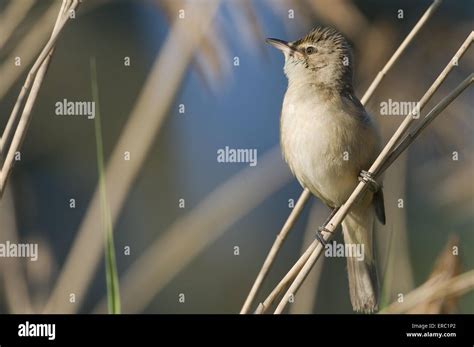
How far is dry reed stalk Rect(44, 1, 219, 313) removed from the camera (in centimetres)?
371

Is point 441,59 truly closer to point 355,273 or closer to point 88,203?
point 355,273

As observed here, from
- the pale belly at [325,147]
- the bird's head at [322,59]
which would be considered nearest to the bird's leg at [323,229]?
the pale belly at [325,147]

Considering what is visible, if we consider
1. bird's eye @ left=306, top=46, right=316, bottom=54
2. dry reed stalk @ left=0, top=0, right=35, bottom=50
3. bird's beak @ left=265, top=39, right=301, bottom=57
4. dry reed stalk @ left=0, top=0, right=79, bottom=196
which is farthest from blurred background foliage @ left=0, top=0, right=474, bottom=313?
dry reed stalk @ left=0, top=0, right=79, bottom=196

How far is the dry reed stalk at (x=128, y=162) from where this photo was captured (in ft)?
12.2

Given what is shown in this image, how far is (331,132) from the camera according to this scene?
373 cm

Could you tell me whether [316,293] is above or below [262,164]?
below

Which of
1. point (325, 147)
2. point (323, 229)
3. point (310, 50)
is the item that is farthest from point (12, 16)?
point (323, 229)

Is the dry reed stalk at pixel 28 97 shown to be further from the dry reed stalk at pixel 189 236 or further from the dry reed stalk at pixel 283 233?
the dry reed stalk at pixel 283 233

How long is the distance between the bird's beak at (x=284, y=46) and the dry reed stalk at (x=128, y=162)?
0.40m

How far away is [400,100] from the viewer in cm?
A: 406

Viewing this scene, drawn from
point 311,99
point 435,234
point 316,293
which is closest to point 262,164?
point 311,99

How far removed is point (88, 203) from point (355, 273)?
1527mm

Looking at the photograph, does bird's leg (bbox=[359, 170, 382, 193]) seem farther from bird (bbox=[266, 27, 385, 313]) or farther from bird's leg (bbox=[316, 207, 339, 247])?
bird's leg (bbox=[316, 207, 339, 247])

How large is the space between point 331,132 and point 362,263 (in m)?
0.77
